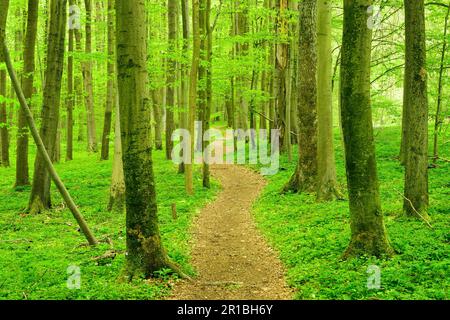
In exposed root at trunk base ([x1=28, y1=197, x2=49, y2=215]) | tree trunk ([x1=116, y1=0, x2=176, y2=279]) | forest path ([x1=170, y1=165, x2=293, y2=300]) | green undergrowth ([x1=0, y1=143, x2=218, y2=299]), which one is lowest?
forest path ([x1=170, y1=165, x2=293, y2=300])

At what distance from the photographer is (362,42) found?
655 cm

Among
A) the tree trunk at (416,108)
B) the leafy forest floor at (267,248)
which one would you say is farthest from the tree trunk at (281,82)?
the tree trunk at (416,108)

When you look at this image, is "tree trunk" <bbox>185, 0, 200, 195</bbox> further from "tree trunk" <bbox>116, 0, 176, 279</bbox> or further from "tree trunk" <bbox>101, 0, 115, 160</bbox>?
"tree trunk" <bbox>116, 0, 176, 279</bbox>

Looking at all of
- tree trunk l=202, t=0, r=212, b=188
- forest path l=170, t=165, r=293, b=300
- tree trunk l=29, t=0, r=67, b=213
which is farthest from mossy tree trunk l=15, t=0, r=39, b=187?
forest path l=170, t=165, r=293, b=300

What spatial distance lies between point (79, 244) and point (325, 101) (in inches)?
280

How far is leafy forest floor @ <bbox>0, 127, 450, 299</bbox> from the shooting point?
6004 millimetres

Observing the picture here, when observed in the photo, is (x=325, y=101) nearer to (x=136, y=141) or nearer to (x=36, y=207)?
(x=136, y=141)

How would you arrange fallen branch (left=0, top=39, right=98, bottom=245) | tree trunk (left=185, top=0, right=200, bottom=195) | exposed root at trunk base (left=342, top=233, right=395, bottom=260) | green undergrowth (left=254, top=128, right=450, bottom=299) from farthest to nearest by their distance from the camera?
tree trunk (left=185, top=0, right=200, bottom=195), fallen branch (left=0, top=39, right=98, bottom=245), exposed root at trunk base (left=342, top=233, right=395, bottom=260), green undergrowth (left=254, top=128, right=450, bottom=299)

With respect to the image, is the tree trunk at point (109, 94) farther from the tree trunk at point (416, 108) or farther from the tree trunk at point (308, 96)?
the tree trunk at point (416, 108)

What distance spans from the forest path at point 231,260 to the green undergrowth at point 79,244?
314 millimetres

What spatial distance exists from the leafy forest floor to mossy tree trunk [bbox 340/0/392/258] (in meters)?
0.41
